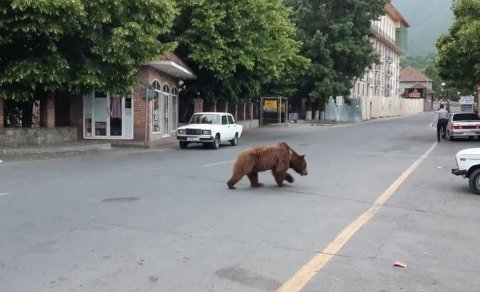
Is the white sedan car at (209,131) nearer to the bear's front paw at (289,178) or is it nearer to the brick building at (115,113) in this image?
the brick building at (115,113)

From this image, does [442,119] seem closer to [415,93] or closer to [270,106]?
[270,106]

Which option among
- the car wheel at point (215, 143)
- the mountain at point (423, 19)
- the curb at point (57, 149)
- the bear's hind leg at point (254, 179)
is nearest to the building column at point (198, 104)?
the car wheel at point (215, 143)

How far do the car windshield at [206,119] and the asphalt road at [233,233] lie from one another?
34.9 ft

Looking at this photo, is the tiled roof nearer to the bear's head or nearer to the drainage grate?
the bear's head

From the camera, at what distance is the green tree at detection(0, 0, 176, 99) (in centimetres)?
1892

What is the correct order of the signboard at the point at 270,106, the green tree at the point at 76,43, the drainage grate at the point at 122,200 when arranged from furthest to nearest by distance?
the signboard at the point at 270,106, the green tree at the point at 76,43, the drainage grate at the point at 122,200

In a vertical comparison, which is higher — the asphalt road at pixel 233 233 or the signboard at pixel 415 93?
the signboard at pixel 415 93

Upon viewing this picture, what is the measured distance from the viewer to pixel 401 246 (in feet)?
23.0

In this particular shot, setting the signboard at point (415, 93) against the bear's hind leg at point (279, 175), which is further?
the signboard at point (415, 93)

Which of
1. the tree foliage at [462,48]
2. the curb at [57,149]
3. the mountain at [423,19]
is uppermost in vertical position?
the mountain at [423,19]

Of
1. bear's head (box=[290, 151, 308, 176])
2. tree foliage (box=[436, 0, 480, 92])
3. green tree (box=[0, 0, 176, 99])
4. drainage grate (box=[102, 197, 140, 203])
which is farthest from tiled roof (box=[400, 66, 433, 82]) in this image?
drainage grate (box=[102, 197, 140, 203])

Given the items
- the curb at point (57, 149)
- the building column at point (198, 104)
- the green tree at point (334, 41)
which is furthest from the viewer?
the green tree at point (334, 41)

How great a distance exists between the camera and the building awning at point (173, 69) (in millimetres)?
26328

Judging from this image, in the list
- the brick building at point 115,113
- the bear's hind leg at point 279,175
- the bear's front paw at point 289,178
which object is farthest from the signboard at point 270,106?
the bear's hind leg at point 279,175
